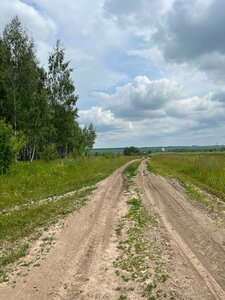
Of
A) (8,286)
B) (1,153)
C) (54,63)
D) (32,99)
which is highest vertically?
(54,63)

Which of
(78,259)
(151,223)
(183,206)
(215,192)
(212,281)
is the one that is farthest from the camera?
(215,192)

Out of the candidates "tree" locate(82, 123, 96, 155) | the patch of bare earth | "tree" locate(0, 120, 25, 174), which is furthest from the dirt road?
"tree" locate(82, 123, 96, 155)

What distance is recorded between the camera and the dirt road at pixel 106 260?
530 cm

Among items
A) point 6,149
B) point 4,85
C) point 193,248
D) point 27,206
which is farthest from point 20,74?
point 193,248

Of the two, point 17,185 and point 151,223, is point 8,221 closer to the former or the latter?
point 151,223

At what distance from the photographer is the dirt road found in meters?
5.30

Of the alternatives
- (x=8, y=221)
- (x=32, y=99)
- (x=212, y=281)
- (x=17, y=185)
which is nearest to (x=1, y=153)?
(x=17, y=185)

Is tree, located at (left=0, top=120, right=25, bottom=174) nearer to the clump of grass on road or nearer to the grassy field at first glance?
the grassy field

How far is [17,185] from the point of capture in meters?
16.6

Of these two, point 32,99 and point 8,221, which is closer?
point 8,221

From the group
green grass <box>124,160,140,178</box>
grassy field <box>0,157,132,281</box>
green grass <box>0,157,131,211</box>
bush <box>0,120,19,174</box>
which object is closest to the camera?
grassy field <box>0,157,132,281</box>

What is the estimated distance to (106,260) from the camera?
658 cm

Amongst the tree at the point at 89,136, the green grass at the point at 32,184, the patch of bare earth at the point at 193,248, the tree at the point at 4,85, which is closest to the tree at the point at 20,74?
the tree at the point at 4,85

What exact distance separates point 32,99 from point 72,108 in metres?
10.3
